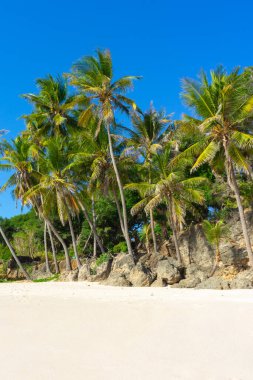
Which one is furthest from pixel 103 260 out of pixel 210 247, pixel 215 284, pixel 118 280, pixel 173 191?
pixel 215 284

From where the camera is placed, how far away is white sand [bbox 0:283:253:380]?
3607 millimetres

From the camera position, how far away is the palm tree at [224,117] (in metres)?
15.4

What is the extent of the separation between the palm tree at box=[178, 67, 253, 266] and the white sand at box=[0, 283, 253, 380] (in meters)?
9.43

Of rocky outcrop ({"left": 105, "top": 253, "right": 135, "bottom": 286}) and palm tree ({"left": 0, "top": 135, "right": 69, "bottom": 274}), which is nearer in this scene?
rocky outcrop ({"left": 105, "top": 253, "right": 135, "bottom": 286})

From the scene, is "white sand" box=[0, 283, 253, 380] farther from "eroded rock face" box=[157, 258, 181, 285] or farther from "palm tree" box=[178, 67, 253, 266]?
"palm tree" box=[178, 67, 253, 266]

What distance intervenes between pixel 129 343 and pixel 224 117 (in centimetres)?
1326

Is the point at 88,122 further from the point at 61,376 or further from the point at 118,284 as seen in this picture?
the point at 61,376

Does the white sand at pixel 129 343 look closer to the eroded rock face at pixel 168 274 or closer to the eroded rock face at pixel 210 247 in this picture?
the eroded rock face at pixel 168 274

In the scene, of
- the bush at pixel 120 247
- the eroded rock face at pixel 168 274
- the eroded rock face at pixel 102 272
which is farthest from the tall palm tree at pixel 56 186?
the eroded rock face at pixel 168 274

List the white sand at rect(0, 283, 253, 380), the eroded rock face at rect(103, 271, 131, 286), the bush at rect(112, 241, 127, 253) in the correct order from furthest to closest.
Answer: the bush at rect(112, 241, 127, 253) → the eroded rock face at rect(103, 271, 131, 286) → the white sand at rect(0, 283, 253, 380)

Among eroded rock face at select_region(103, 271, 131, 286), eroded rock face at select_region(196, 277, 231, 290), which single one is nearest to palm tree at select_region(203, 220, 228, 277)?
eroded rock face at select_region(196, 277, 231, 290)

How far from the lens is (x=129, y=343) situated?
4.63m

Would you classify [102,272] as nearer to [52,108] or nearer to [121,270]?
[121,270]

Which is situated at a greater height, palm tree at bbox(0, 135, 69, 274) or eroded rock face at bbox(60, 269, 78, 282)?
palm tree at bbox(0, 135, 69, 274)
